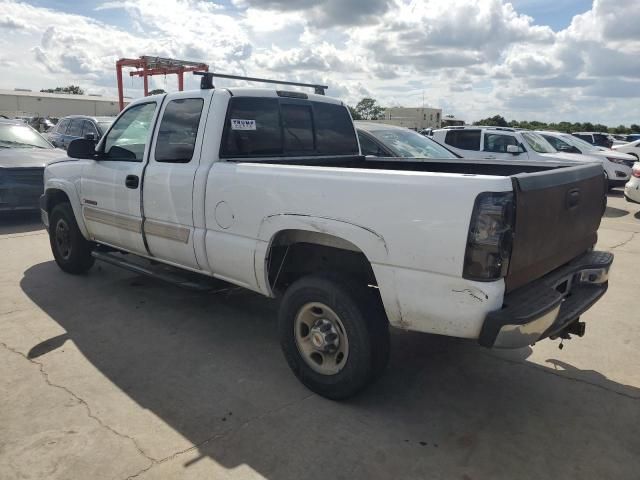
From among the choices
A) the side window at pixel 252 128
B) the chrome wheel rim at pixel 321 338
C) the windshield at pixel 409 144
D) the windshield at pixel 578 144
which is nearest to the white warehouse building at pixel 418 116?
the windshield at pixel 578 144

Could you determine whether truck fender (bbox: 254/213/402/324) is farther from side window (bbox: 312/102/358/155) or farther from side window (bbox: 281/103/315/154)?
side window (bbox: 312/102/358/155)

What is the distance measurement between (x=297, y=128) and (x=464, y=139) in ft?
27.7

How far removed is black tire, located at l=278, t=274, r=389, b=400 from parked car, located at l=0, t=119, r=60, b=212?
7359 millimetres

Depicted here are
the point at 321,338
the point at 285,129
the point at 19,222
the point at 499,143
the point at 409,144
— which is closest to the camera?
the point at 321,338

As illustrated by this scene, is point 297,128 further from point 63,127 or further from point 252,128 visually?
point 63,127

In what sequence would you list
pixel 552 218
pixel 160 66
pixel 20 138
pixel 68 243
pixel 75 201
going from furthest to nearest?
pixel 160 66
pixel 20 138
pixel 68 243
pixel 75 201
pixel 552 218

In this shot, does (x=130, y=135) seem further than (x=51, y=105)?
No

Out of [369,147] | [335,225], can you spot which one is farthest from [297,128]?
[369,147]

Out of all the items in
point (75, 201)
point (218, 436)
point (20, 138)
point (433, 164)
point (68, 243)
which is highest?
point (433, 164)

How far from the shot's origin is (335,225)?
3.00 m

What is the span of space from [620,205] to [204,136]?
11.8m

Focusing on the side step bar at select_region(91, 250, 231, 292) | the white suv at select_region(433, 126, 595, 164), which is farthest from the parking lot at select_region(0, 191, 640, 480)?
the white suv at select_region(433, 126, 595, 164)

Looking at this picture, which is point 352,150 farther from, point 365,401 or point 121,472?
point 121,472

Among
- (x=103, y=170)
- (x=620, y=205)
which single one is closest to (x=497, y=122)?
(x=620, y=205)
